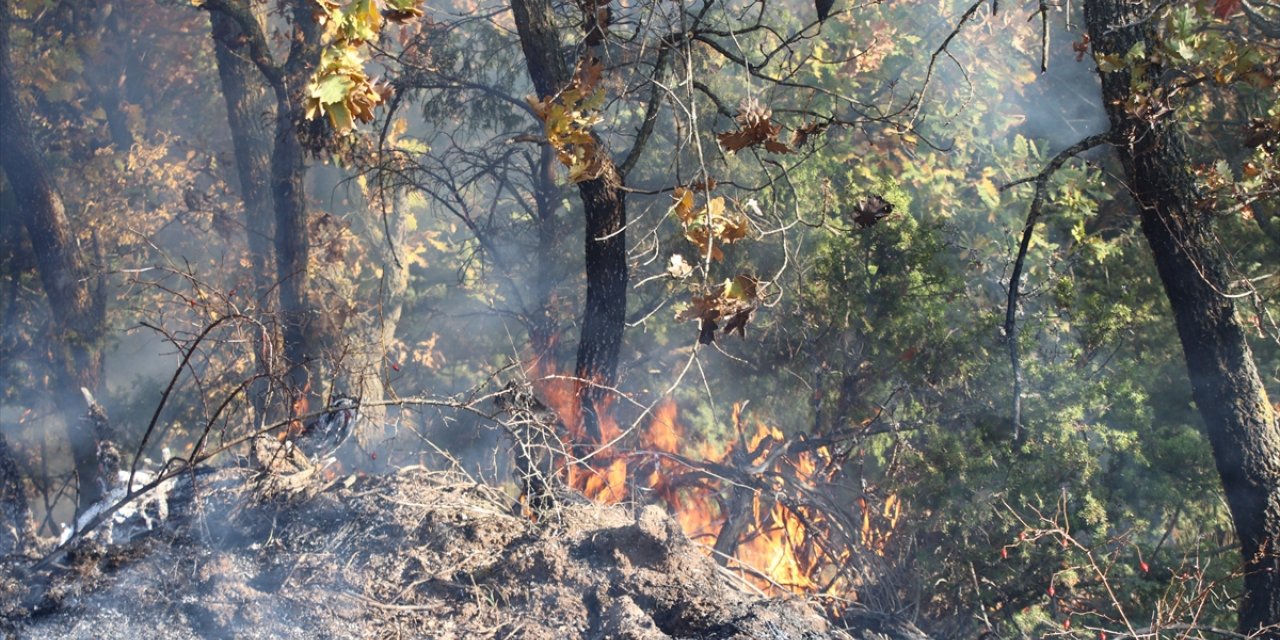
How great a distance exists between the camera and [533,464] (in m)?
6.25

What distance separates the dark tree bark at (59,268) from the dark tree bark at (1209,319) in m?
11.4

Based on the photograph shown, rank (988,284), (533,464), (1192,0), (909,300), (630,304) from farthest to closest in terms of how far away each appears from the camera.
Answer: (630,304), (988,284), (909,300), (533,464), (1192,0)

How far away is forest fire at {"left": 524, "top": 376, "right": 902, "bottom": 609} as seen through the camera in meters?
8.41

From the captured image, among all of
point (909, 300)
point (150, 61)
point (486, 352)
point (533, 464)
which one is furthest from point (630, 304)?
point (150, 61)

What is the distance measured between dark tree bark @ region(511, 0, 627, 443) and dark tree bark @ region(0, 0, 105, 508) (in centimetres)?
744

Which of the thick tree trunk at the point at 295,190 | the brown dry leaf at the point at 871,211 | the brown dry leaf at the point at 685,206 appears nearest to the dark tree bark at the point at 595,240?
the brown dry leaf at the point at 685,206

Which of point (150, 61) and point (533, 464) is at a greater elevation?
point (150, 61)

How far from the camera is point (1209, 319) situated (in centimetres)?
531

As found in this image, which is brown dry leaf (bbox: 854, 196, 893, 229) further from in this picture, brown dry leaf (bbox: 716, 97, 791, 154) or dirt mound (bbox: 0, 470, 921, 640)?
dirt mound (bbox: 0, 470, 921, 640)

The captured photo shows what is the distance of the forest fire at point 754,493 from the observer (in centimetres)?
841

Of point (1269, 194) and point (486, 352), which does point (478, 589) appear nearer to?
point (1269, 194)

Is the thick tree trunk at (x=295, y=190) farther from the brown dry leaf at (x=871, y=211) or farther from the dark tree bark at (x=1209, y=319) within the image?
the dark tree bark at (x=1209, y=319)

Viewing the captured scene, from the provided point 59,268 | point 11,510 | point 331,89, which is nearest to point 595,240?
point 331,89

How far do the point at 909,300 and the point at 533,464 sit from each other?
13.4 feet
